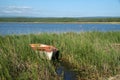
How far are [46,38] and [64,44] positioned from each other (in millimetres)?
2012

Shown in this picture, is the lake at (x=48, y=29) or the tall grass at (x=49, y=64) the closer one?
the tall grass at (x=49, y=64)

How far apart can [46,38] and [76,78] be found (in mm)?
5240

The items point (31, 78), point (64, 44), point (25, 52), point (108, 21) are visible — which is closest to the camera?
point (31, 78)

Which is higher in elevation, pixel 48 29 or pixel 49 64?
pixel 49 64

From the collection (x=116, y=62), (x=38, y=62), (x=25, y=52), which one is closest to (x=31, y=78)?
(x=38, y=62)

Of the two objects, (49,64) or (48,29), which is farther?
(48,29)

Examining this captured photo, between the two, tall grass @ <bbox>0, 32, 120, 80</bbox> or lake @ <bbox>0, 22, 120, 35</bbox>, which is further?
lake @ <bbox>0, 22, 120, 35</bbox>

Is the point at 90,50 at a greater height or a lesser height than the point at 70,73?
greater

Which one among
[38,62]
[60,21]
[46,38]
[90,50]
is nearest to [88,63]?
[90,50]

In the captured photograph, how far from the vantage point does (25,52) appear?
343 inches

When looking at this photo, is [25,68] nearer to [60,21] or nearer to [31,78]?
[31,78]

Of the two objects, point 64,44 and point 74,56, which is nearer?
point 74,56

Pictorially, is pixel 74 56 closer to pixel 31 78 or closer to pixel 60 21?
pixel 31 78

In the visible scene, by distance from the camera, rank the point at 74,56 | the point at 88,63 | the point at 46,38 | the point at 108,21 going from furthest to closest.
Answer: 1. the point at 108,21
2. the point at 46,38
3. the point at 74,56
4. the point at 88,63
